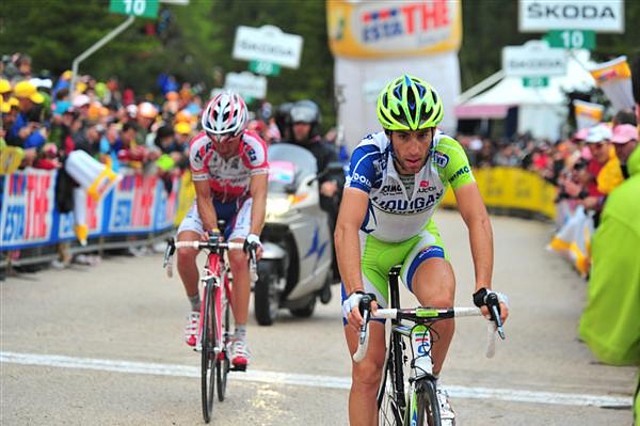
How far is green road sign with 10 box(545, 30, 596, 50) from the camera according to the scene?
20641 millimetres

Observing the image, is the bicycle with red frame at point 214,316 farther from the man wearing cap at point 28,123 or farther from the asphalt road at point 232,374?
the man wearing cap at point 28,123

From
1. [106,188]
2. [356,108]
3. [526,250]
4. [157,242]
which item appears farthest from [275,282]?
[356,108]

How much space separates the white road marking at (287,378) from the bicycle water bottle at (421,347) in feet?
12.2

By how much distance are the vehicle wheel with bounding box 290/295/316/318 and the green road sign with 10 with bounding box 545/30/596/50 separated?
832 cm

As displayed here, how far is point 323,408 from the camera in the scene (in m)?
8.71

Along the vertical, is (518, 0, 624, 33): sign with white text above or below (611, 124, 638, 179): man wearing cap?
above

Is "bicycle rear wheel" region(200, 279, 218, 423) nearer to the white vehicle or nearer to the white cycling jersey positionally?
the white cycling jersey

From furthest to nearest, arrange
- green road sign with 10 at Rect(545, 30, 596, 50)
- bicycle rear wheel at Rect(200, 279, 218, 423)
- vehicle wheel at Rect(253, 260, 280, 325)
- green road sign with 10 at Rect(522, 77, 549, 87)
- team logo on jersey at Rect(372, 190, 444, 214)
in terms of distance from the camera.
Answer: green road sign with 10 at Rect(522, 77, 549, 87) → green road sign with 10 at Rect(545, 30, 596, 50) → vehicle wheel at Rect(253, 260, 280, 325) → bicycle rear wheel at Rect(200, 279, 218, 423) → team logo on jersey at Rect(372, 190, 444, 214)

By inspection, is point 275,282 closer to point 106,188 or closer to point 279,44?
point 106,188

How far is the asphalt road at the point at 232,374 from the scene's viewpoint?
849cm

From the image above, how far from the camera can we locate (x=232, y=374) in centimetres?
998

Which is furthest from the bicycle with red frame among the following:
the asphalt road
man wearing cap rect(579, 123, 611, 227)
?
man wearing cap rect(579, 123, 611, 227)

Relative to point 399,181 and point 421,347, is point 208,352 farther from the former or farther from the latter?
point 421,347

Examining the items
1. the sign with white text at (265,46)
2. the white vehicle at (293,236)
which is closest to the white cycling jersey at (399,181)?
the white vehicle at (293,236)
